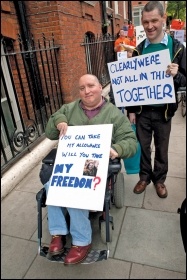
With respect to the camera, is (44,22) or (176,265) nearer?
(176,265)

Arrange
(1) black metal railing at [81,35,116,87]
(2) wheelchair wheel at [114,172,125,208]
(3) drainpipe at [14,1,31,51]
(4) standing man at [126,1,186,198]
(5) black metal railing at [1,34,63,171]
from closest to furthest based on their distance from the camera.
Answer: (4) standing man at [126,1,186,198] → (2) wheelchair wheel at [114,172,125,208] → (5) black metal railing at [1,34,63,171] → (3) drainpipe at [14,1,31,51] → (1) black metal railing at [81,35,116,87]

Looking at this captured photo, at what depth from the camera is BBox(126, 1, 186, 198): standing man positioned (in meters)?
2.07

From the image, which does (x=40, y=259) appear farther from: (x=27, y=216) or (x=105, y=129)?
(x=105, y=129)

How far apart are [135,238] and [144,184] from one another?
74 cm

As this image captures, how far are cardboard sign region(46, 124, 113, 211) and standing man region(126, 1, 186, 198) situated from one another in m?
0.68

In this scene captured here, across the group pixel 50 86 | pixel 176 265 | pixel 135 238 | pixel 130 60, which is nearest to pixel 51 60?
pixel 50 86

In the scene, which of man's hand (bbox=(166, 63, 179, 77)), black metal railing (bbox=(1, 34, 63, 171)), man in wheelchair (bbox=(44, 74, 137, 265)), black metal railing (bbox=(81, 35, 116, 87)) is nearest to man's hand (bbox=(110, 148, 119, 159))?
man in wheelchair (bbox=(44, 74, 137, 265))

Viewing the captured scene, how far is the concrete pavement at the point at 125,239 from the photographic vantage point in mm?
1805

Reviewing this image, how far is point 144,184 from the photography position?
2725mm

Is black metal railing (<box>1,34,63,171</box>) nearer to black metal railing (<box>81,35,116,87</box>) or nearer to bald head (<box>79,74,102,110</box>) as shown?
black metal railing (<box>81,35,116,87</box>)

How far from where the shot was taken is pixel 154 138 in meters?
2.55

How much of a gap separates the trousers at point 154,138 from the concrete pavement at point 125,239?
8.3 inches

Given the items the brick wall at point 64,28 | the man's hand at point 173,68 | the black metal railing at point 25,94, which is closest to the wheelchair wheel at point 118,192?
the man's hand at point 173,68

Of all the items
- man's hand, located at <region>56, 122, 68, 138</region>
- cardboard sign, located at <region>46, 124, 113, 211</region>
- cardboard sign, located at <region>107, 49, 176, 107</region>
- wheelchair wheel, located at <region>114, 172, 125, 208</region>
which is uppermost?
cardboard sign, located at <region>107, 49, 176, 107</region>
